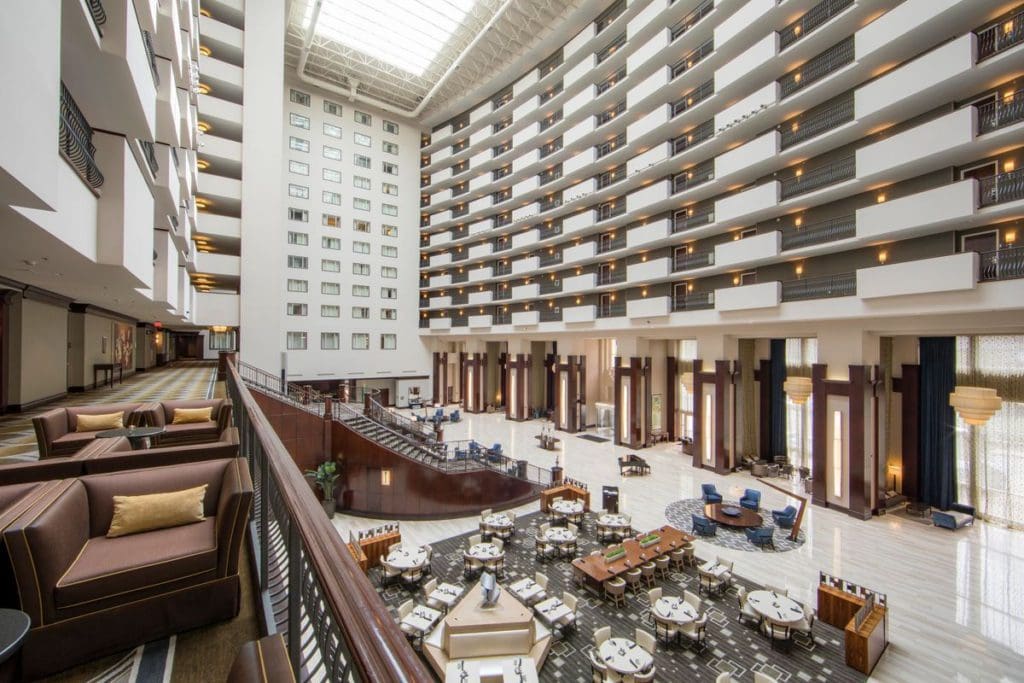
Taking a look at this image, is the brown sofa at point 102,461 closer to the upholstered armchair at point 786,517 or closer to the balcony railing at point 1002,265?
the upholstered armchair at point 786,517

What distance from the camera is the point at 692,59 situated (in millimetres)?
17953

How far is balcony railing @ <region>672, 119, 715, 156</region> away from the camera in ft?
56.2

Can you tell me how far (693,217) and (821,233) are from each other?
5.33 m

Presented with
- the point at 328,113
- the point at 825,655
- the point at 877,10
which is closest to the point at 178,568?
the point at 825,655

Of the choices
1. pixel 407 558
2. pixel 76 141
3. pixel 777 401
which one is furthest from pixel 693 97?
pixel 407 558

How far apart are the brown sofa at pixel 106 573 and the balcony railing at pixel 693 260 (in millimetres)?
18043

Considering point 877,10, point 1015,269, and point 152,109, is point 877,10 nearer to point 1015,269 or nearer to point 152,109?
point 1015,269

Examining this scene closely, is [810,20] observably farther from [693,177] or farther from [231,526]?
[231,526]

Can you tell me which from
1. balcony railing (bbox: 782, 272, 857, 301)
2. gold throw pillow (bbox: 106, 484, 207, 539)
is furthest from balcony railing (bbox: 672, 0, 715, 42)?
gold throw pillow (bbox: 106, 484, 207, 539)

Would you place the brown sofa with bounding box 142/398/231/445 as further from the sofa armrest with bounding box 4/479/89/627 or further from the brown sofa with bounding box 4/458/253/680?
the sofa armrest with bounding box 4/479/89/627

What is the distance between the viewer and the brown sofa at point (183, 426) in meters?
7.09

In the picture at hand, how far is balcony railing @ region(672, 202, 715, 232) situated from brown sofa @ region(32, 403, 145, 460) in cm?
1866

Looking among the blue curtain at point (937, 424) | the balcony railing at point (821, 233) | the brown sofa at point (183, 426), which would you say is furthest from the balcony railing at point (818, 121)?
the brown sofa at point (183, 426)

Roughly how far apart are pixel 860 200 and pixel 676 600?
12947 millimetres
